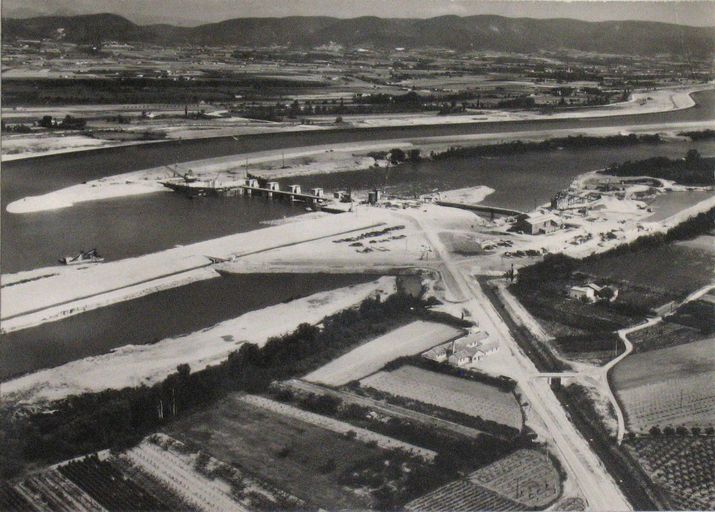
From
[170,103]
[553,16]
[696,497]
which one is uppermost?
[553,16]

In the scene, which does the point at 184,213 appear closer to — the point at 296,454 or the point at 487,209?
the point at 487,209

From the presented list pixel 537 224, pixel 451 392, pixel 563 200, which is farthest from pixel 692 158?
pixel 451 392

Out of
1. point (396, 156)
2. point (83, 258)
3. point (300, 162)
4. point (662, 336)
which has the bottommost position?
point (662, 336)

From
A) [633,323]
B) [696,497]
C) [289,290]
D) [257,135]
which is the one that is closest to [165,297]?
[289,290]

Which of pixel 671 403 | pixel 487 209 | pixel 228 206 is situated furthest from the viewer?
pixel 228 206

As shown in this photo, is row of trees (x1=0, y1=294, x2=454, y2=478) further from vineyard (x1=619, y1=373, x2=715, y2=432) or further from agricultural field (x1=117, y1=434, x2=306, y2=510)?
vineyard (x1=619, y1=373, x2=715, y2=432)

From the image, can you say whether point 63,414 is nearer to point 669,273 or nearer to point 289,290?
point 289,290

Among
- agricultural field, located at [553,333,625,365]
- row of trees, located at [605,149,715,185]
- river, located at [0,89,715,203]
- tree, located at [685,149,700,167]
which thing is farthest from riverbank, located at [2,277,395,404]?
tree, located at [685,149,700,167]
